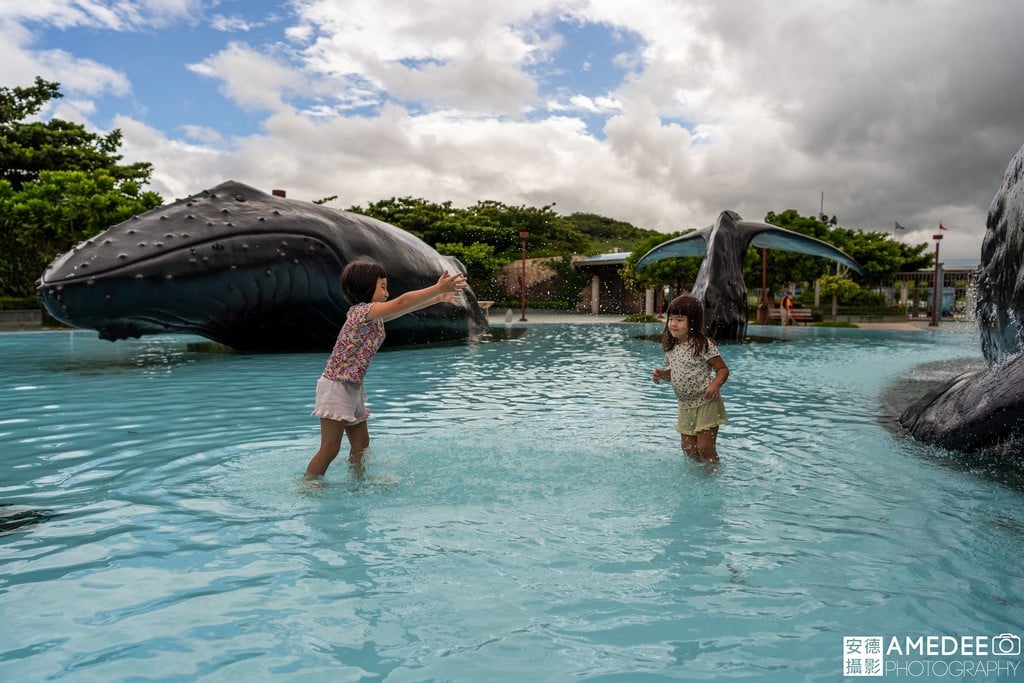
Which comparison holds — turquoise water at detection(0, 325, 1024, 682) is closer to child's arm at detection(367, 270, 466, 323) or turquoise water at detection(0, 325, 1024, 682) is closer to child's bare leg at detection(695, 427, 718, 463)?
child's bare leg at detection(695, 427, 718, 463)

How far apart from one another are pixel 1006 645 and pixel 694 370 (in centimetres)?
237

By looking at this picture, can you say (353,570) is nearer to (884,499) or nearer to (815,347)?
(884,499)

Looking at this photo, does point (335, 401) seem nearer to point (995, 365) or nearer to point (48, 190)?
point (995, 365)

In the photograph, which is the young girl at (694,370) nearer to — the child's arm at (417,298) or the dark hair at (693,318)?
the dark hair at (693,318)

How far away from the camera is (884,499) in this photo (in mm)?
3938

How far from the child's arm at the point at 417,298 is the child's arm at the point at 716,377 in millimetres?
1694

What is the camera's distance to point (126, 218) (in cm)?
2109

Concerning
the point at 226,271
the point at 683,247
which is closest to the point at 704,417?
the point at 226,271

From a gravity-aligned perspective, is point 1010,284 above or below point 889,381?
above

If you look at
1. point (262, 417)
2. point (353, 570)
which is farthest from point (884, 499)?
point (262, 417)

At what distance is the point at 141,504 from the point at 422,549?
178cm

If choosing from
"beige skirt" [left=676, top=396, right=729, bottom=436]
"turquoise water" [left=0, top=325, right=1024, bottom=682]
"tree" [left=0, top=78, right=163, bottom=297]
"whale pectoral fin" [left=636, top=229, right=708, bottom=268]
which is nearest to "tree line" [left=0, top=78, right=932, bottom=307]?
"tree" [left=0, top=78, right=163, bottom=297]

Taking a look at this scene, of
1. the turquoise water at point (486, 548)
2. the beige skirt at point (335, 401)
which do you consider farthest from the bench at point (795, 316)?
the beige skirt at point (335, 401)

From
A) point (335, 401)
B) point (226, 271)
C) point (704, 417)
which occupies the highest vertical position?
point (226, 271)
